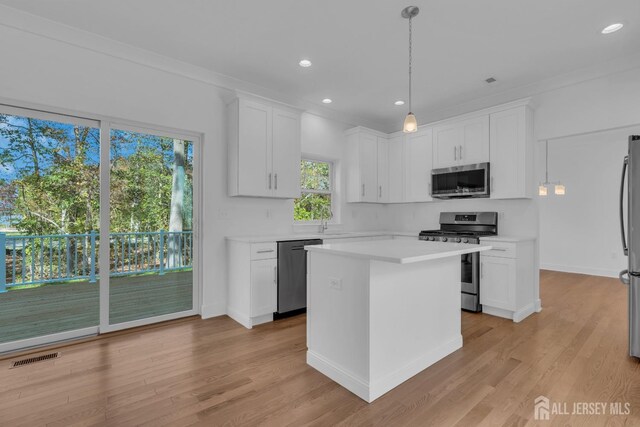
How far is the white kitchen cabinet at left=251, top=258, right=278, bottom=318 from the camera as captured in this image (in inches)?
137

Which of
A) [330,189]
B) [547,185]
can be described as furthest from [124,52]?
[547,185]

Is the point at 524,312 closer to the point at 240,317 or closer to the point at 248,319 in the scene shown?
the point at 248,319

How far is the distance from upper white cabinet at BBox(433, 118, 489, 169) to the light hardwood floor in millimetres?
2232

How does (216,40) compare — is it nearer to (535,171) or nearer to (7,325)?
(7,325)

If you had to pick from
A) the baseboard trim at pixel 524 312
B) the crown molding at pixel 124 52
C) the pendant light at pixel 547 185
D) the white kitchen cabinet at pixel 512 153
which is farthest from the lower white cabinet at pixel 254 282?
the pendant light at pixel 547 185

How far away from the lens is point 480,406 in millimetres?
2012

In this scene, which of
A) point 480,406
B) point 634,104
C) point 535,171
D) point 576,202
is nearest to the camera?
point 480,406

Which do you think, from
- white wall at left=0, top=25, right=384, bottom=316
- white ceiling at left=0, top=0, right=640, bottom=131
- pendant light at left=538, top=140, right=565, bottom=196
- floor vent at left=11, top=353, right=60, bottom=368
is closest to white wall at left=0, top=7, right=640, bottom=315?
white wall at left=0, top=25, right=384, bottom=316

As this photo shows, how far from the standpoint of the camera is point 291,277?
149 inches

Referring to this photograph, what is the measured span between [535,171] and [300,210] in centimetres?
316

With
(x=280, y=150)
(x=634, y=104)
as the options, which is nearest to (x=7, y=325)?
(x=280, y=150)

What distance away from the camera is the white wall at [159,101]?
9.11ft

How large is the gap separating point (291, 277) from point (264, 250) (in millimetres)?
489

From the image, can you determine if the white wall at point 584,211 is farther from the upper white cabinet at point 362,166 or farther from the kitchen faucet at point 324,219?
the kitchen faucet at point 324,219
